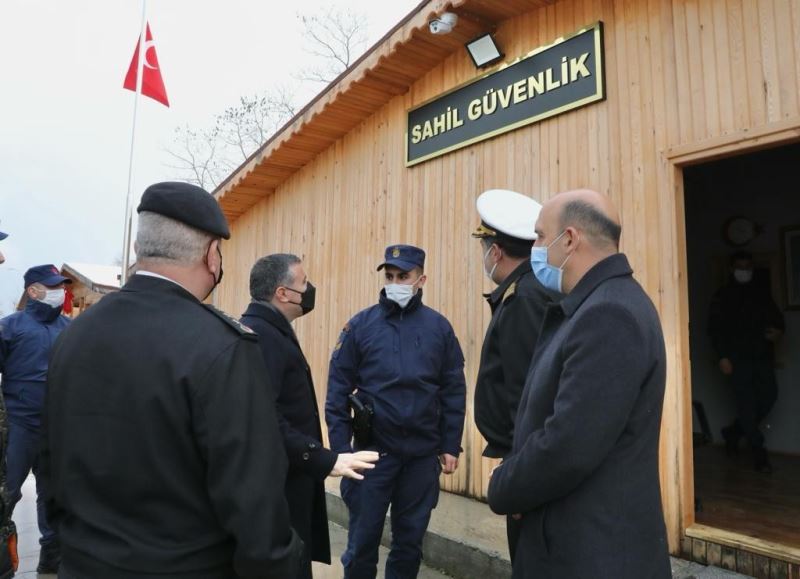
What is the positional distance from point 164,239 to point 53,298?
3663mm

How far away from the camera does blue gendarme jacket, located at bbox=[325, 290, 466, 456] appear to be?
346 centimetres

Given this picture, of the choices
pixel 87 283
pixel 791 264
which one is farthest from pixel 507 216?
pixel 87 283

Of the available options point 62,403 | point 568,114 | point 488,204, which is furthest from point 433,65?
point 62,403

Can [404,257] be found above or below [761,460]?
above

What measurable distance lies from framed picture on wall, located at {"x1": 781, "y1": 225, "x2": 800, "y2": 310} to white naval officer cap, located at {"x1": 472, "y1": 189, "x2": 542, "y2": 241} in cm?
522

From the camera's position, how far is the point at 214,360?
149cm

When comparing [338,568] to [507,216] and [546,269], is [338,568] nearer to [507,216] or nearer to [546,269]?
[507,216]

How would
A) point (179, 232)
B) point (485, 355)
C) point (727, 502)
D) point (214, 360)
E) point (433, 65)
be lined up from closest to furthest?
1. point (214, 360)
2. point (179, 232)
3. point (485, 355)
4. point (727, 502)
5. point (433, 65)

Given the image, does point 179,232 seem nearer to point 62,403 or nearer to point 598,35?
point 62,403

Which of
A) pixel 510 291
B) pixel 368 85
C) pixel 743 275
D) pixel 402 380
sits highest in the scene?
pixel 368 85

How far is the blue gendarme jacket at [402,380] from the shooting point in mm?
3463

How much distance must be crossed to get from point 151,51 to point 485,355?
43.3ft

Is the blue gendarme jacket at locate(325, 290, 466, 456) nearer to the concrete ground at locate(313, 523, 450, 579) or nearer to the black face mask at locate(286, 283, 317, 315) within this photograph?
the black face mask at locate(286, 283, 317, 315)

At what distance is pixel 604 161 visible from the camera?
4074 mm
